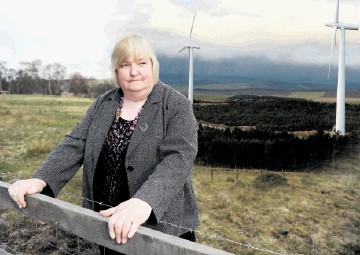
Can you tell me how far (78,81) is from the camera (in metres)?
43.9

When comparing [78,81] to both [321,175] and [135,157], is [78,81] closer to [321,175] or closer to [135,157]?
[321,175]

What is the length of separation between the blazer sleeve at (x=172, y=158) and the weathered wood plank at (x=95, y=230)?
192 millimetres

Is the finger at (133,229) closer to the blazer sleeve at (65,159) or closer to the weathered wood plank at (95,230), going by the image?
the weathered wood plank at (95,230)

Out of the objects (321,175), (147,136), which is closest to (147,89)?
(147,136)

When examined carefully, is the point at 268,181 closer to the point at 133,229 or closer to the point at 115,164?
the point at 115,164

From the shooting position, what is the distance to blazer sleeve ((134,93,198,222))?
1.90 m

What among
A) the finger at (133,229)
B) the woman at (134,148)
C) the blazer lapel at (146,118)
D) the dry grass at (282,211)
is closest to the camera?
the finger at (133,229)

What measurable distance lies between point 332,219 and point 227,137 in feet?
32.0

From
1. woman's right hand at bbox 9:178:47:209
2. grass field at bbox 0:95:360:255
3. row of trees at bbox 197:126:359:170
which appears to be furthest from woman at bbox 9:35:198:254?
row of trees at bbox 197:126:359:170

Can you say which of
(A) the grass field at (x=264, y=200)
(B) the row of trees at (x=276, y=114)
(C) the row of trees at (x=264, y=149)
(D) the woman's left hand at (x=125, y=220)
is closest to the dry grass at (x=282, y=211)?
(A) the grass field at (x=264, y=200)

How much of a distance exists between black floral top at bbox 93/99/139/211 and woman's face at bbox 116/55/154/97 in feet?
0.48

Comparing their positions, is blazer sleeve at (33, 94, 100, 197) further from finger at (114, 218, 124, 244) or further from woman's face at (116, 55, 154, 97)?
finger at (114, 218, 124, 244)

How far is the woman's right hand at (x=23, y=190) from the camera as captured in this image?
225 cm

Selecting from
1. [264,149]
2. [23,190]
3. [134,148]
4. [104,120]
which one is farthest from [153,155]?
[264,149]
